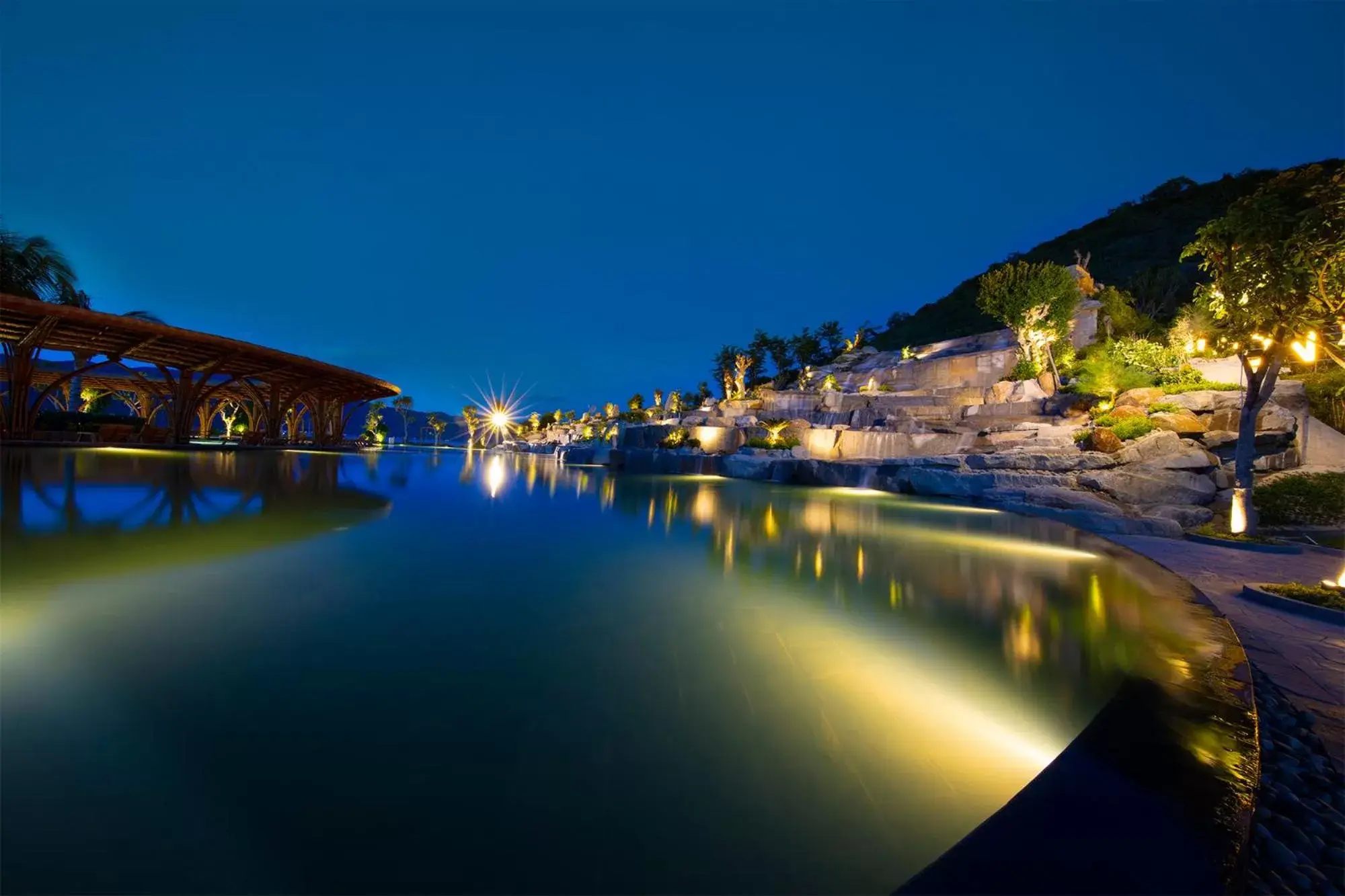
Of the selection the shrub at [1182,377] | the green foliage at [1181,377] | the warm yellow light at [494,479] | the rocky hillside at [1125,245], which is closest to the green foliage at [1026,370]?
the green foliage at [1181,377]

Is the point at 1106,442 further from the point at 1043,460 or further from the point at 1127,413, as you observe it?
the point at 1127,413

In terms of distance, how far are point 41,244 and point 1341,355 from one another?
36.1 meters

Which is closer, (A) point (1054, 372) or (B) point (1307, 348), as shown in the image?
(B) point (1307, 348)

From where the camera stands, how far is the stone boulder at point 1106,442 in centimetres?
1327

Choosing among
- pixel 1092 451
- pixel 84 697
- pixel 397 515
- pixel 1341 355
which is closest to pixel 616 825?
pixel 84 697

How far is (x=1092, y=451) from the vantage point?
13.6 metres

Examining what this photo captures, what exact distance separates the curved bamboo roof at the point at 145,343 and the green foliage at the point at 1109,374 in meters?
31.2

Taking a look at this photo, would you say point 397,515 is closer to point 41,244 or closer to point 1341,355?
point 1341,355

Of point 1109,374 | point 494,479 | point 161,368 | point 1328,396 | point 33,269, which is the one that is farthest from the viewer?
point 161,368

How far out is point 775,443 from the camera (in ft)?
84.7

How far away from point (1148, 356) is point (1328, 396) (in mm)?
11161

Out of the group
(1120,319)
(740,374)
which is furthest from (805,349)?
Result: (1120,319)

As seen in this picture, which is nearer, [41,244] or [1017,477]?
[1017,477]

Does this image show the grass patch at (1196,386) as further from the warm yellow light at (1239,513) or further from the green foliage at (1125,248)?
the green foliage at (1125,248)
